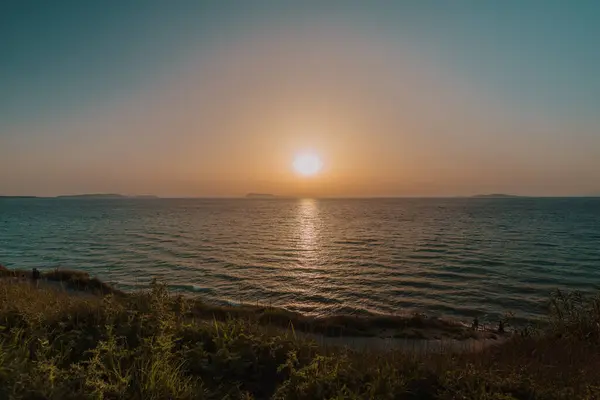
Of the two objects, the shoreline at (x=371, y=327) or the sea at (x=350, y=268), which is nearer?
the shoreline at (x=371, y=327)

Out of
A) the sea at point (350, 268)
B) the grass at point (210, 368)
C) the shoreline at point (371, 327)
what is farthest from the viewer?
the sea at point (350, 268)

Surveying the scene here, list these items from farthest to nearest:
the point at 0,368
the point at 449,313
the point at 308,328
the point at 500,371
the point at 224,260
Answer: the point at 224,260 → the point at 449,313 → the point at 308,328 → the point at 500,371 → the point at 0,368

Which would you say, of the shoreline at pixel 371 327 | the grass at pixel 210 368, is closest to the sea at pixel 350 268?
the shoreline at pixel 371 327

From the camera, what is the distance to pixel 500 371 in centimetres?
646

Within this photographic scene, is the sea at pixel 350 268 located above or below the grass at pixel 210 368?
below

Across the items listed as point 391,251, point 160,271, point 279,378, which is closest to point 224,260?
point 160,271

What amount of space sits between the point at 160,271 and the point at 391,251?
2664 centimetres

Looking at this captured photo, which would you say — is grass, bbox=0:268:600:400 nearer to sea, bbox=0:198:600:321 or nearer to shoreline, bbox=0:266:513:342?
shoreline, bbox=0:266:513:342

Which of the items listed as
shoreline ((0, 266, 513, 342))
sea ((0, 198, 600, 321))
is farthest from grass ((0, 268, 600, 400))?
sea ((0, 198, 600, 321))

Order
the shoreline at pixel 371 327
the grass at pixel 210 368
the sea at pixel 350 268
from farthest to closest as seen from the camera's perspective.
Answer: the sea at pixel 350 268 < the shoreline at pixel 371 327 < the grass at pixel 210 368

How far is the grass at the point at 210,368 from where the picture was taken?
504cm

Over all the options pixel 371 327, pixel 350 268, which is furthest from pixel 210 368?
pixel 350 268

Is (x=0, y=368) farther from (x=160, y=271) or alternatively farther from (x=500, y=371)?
(x=160, y=271)

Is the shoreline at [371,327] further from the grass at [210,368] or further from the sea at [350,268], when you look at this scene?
the grass at [210,368]
